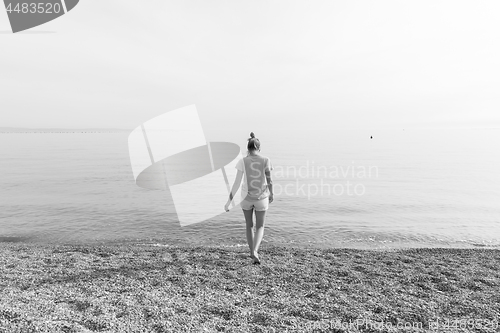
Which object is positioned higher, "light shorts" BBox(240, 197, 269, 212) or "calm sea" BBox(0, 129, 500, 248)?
"light shorts" BBox(240, 197, 269, 212)

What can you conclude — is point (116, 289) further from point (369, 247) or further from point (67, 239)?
point (369, 247)

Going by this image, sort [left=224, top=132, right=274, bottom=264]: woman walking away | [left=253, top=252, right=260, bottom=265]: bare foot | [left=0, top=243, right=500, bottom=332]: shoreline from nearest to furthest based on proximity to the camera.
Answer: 1. [left=0, top=243, right=500, bottom=332]: shoreline
2. [left=224, top=132, right=274, bottom=264]: woman walking away
3. [left=253, top=252, right=260, bottom=265]: bare foot

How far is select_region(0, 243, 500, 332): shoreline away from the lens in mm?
5207

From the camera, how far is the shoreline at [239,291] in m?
5.21

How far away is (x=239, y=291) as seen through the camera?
6.58m

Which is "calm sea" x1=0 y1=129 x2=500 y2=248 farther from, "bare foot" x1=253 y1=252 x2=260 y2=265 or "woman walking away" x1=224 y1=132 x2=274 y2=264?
"woman walking away" x1=224 y1=132 x2=274 y2=264

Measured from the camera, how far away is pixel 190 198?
22594 millimetres

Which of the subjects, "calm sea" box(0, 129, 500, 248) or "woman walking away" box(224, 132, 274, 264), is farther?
"calm sea" box(0, 129, 500, 248)

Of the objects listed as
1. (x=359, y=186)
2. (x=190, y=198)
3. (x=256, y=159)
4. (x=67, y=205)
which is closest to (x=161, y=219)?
(x=190, y=198)

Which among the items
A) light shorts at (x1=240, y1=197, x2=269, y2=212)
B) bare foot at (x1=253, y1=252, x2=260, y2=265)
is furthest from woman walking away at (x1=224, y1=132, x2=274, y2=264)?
bare foot at (x1=253, y1=252, x2=260, y2=265)

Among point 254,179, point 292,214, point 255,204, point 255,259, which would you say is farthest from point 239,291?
point 292,214

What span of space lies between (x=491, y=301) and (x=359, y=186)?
2214 centimetres

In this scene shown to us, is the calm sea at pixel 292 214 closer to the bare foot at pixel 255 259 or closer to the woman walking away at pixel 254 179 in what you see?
the bare foot at pixel 255 259

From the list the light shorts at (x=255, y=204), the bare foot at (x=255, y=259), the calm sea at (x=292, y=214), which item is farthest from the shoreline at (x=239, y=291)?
the calm sea at (x=292, y=214)
